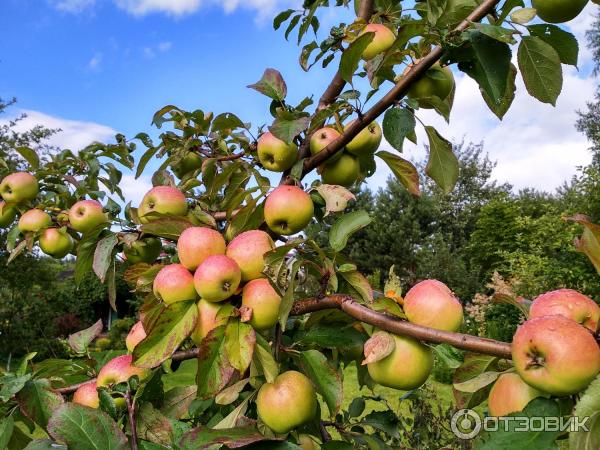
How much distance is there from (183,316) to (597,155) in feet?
53.7

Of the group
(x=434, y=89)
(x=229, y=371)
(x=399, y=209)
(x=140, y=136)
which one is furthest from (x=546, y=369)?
(x=399, y=209)

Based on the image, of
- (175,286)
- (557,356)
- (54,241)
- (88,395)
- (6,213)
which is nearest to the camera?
(557,356)

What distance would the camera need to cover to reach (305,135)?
0.99m

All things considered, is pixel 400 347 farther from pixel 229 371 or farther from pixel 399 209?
pixel 399 209

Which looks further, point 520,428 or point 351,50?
point 351,50

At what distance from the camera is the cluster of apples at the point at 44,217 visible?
1230 mm

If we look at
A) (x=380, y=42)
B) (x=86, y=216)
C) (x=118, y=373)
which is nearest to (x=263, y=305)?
(x=118, y=373)

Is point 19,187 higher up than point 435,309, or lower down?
higher up

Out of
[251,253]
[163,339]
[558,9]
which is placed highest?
[558,9]

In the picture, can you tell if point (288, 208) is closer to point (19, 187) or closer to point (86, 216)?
point (86, 216)

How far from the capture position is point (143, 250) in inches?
40.7

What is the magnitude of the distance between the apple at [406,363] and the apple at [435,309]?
0.03 metres

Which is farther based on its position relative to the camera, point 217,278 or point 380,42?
point 380,42

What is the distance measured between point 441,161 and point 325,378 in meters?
0.43
